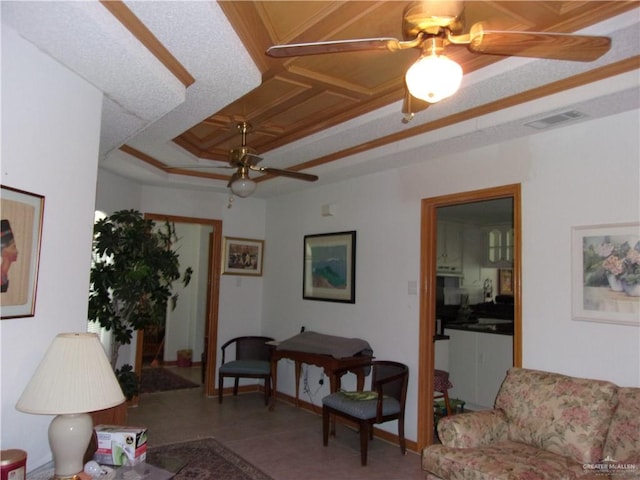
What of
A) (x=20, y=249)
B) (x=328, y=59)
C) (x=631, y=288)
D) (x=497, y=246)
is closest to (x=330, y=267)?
(x=328, y=59)

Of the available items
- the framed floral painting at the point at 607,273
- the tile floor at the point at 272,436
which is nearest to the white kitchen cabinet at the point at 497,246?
the tile floor at the point at 272,436

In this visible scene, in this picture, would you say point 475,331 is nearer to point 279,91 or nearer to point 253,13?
point 279,91

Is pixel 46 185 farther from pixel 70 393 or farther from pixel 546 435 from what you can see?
pixel 546 435

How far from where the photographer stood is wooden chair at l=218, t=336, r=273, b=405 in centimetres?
540

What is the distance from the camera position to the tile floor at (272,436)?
361 cm

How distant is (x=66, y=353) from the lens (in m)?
1.87

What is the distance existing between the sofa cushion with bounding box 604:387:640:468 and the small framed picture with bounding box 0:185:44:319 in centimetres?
296

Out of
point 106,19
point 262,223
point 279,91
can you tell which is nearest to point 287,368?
point 262,223

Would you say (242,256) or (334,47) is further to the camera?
(242,256)

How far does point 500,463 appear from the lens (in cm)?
254

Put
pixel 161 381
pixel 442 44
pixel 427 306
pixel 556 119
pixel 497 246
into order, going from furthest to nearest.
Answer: pixel 497 246 → pixel 161 381 → pixel 427 306 → pixel 556 119 → pixel 442 44

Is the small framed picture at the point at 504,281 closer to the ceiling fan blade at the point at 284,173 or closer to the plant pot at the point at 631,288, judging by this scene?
the plant pot at the point at 631,288

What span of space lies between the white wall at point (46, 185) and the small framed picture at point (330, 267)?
2812 mm

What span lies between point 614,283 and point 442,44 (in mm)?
1949
